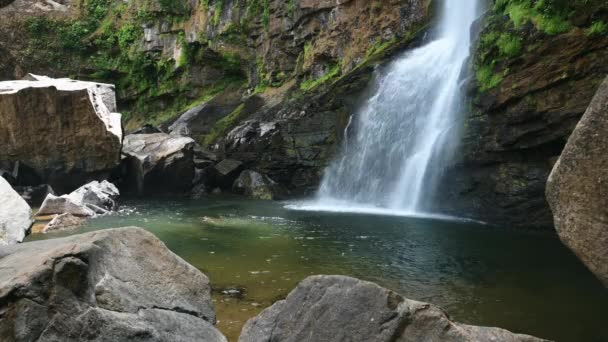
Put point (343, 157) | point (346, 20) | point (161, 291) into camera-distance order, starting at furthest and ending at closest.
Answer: point (346, 20), point (343, 157), point (161, 291)

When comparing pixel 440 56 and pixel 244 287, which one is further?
pixel 440 56

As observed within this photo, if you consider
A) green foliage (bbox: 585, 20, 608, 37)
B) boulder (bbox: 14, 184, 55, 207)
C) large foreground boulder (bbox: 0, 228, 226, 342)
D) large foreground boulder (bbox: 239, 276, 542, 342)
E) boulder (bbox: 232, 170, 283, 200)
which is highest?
green foliage (bbox: 585, 20, 608, 37)

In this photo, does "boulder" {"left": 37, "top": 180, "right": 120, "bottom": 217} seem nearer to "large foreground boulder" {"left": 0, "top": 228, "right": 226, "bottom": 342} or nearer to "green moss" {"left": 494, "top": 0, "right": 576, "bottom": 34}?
"large foreground boulder" {"left": 0, "top": 228, "right": 226, "bottom": 342}

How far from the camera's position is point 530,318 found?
5898 mm

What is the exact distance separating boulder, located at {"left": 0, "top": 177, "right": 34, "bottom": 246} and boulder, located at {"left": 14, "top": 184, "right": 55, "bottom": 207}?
914cm

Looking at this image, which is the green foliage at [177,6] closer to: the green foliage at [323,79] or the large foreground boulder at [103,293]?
the green foliage at [323,79]

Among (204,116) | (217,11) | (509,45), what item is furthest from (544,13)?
(217,11)

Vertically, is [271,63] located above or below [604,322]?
above

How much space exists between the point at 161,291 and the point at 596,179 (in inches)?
148

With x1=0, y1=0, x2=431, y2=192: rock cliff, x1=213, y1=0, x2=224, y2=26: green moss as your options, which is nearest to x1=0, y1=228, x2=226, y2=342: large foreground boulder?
x1=0, y1=0, x2=431, y2=192: rock cliff

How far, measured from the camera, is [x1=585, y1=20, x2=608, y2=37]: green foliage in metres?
10.7

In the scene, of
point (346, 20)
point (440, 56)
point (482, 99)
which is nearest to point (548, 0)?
point (482, 99)

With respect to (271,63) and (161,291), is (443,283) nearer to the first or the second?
(161,291)

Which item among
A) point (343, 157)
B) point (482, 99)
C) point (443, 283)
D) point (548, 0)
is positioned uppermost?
point (548, 0)
